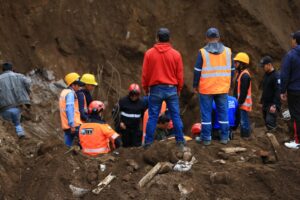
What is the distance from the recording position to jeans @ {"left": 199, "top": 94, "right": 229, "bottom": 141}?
9.02 m

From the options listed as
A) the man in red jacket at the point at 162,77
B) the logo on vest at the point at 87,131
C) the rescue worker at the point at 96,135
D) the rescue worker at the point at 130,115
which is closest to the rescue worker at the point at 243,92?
the rescue worker at the point at 130,115

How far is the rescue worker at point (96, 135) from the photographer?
30.2ft

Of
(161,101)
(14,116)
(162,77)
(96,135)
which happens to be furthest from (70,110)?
(162,77)

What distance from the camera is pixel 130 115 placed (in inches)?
424

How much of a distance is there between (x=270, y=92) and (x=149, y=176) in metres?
4.28

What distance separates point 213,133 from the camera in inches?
382

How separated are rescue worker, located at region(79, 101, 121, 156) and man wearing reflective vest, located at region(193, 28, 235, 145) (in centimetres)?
157

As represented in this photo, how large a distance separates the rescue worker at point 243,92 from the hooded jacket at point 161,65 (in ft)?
7.23

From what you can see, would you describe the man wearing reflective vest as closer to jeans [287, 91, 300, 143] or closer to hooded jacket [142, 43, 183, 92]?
hooded jacket [142, 43, 183, 92]

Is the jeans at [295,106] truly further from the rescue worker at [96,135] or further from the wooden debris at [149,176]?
the rescue worker at [96,135]

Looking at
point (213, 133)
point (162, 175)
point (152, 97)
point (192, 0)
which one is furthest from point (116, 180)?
point (192, 0)

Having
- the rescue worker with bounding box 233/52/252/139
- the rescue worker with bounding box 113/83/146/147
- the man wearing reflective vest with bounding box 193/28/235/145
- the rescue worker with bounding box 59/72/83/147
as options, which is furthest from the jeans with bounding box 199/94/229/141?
the rescue worker with bounding box 59/72/83/147

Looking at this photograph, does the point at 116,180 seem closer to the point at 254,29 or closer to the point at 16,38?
the point at 16,38

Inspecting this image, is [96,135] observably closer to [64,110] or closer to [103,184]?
[103,184]
